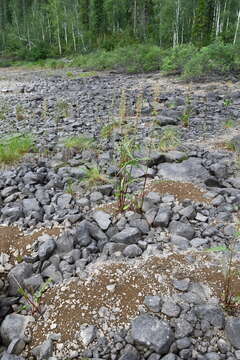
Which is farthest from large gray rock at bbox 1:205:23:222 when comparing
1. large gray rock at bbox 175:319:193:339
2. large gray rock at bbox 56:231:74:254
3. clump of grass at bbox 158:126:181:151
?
clump of grass at bbox 158:126:181:151

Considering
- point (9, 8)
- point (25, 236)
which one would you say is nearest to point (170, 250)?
point (25, 236)

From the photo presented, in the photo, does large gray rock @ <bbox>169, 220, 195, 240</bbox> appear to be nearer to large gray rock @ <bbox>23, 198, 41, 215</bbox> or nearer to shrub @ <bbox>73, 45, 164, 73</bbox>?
large gray rock @ <bbox>23, 198, 41, 215</bbox>

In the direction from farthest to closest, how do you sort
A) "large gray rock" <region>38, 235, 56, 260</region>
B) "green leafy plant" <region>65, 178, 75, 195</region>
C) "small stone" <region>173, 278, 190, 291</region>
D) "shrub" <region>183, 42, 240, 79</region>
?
"shrub" <region>183, 42, 240, 79</region> → "green leafy plant" <region>65, 178, 75, 195</region> → "large gray rock" <region>38, 235, 56, 260</region> → "small stone" <region>173, 278, 190, 291</region>

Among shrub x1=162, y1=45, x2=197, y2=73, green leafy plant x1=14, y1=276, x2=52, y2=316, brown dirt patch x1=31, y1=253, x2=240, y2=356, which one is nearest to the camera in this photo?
brown dirt patch x1=31, y1=253, x2=240, y2=356

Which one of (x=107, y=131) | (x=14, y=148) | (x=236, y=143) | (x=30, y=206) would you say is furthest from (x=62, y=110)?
(x=30, y=206)

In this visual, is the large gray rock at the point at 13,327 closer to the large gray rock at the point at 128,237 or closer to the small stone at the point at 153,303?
the small stone at the point at 153,303

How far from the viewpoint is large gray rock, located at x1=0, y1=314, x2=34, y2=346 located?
2.03 metres

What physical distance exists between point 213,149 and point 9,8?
5185 centimetres

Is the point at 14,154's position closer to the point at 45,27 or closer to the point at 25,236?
the point at 25,236

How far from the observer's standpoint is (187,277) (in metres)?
2.42

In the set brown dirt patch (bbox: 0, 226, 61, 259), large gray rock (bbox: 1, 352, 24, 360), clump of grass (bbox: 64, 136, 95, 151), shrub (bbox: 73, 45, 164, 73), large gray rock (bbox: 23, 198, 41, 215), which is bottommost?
brown dirt patch (bbox: 0, 226, 61, 259)

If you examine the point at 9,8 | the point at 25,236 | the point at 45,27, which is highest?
the point at 9,8

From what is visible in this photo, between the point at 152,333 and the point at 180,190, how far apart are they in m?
2.09

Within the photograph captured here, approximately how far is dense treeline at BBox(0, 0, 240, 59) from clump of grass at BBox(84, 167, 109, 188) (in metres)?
24.7
